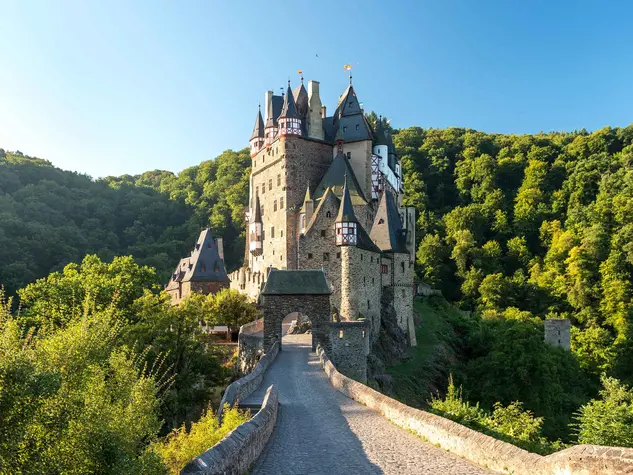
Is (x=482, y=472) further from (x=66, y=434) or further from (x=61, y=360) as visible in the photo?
(x=61, y=360)

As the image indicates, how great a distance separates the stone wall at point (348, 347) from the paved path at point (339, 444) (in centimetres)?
1134

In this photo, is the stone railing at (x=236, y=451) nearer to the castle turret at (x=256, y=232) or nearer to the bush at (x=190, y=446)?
the bush at (x=190, y=446)

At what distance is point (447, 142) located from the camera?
97375 mm

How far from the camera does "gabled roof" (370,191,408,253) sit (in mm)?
44594

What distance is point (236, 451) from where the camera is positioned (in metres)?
9.30

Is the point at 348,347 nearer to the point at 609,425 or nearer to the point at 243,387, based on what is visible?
the point at 243,387

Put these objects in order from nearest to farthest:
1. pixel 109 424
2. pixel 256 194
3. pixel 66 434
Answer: pixel 66 434 → pixel 109 424 → pixel 256 194

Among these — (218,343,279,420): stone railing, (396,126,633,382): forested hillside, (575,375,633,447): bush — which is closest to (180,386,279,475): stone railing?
(218,343,279,420): stone railing

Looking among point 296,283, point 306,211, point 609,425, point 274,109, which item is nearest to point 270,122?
point 274,109

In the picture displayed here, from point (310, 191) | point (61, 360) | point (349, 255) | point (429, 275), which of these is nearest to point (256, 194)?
point (310, 191)

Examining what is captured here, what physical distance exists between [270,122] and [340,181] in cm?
1150

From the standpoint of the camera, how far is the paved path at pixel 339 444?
10.3 metres

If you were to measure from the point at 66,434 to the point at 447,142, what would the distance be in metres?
95.1

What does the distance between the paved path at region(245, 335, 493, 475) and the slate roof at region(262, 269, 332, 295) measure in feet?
38.5
